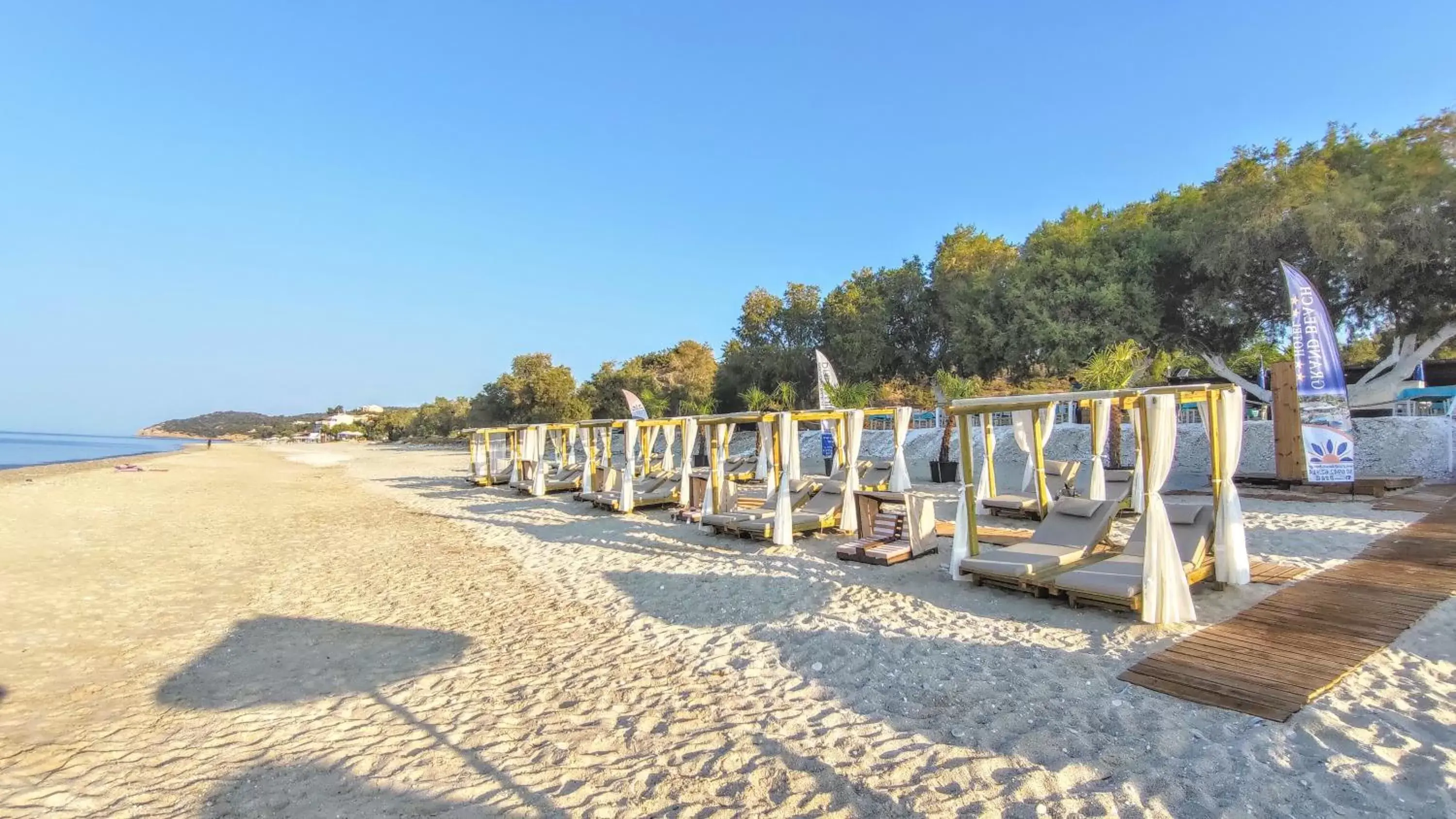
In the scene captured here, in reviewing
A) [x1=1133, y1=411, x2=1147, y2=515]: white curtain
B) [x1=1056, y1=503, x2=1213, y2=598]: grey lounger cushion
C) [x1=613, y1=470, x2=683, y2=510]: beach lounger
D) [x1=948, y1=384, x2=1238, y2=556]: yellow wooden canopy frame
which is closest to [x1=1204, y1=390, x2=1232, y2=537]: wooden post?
[x1=948, y1=384, x2=1238, y2=556]: yellow wooden canopy frame

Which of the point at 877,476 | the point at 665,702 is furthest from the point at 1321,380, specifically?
the point at 665,702

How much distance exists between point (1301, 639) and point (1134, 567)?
155 cm

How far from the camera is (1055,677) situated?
4.78m

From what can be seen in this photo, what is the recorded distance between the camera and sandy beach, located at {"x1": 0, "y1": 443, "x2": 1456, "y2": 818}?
137 inches

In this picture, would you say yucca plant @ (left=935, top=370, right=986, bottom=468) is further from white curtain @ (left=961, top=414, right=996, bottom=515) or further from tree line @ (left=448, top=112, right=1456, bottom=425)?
white curtain @ (left=961, top=414, right=996, bottom=515)

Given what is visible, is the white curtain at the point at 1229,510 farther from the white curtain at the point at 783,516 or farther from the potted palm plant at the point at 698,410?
the potted palm plant at the point at 698,410

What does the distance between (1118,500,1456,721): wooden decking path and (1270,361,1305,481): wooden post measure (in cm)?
690

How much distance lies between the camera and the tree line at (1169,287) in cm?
1773

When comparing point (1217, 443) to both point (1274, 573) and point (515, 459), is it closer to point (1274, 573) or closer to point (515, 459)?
point (1274, 573)

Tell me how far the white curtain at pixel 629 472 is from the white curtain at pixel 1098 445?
8894 millimetres

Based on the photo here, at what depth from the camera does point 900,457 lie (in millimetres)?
12102

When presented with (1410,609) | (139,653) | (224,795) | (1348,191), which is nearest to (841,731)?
(224,795)

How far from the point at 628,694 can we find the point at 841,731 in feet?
5.38

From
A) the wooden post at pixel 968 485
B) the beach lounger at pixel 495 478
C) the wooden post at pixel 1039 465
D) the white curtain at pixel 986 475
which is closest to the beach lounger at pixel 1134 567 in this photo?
the wooden post at pixel 968 485
